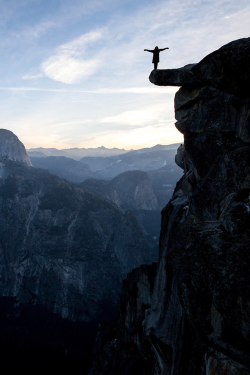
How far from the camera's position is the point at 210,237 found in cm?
1109

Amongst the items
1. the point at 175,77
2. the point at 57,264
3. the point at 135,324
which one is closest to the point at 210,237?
the point at 175,77

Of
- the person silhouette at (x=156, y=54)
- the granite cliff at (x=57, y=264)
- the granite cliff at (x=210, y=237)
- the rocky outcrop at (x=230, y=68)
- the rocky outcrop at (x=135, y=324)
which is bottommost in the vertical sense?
the granite cliff at (x=57, y=264)

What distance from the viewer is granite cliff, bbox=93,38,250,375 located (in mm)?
9812

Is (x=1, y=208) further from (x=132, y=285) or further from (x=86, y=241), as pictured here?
(x=132, y=285)

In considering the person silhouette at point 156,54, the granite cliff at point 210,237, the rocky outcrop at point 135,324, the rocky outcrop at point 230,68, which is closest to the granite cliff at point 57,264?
the rocky outcrop at point 135,324

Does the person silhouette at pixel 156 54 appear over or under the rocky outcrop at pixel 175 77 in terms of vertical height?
over

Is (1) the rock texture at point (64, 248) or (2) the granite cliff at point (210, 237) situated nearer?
(2) the granite cliff at point (210, 237)

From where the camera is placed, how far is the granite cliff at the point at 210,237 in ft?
32.2

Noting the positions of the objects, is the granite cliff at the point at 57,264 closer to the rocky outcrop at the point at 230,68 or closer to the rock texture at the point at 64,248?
the rock texture at the point at 64,248

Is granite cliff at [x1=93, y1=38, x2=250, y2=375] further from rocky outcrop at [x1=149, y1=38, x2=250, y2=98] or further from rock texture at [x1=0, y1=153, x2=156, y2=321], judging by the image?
rock texture at [x1=0, y1=153, x2=156, y2=321]

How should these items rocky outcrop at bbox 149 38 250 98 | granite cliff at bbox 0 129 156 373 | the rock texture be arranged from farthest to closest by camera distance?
the rock texture < granite cliff at bbox 0 129 156 373 < rocky outcrop at bbox 149 38 250 98

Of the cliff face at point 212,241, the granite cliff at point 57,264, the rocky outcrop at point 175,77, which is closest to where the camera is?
the cliff face at point 212,241

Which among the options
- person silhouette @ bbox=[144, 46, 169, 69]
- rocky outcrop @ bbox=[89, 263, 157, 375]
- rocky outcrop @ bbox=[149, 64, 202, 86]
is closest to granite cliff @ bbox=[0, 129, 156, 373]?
rocky outcrop @ bbox=[89, 263, 157, 375]

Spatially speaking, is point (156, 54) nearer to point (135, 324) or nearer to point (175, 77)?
point (175, 77)
